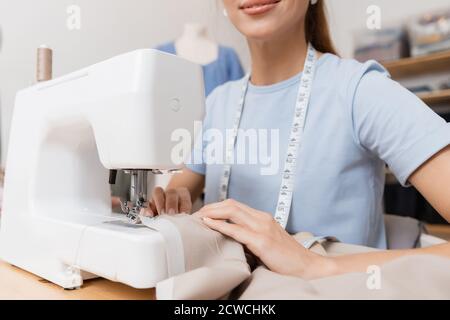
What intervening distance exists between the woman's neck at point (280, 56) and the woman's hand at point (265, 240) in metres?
0.49

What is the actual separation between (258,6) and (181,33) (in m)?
0.85

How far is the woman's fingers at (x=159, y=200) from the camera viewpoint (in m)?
0.78

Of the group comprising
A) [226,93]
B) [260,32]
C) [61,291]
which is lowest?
[61,291]

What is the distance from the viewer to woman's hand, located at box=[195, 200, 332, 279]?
551 millimetres

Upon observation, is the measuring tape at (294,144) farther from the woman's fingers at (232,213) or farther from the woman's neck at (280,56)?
the woman's fingers at (232,213)

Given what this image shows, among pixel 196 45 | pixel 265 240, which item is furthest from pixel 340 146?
pixel 196 45

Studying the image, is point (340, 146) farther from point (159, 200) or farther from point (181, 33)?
point (181, 33)

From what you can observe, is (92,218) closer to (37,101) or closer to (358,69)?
(37,101)

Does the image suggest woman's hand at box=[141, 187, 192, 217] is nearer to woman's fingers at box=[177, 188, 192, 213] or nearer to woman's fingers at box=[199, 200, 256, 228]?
woman's fingers at box=[177, 188, 192, 213]

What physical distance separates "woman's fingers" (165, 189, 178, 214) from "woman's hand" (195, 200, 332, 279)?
0.65 ft

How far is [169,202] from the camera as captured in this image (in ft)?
2.66

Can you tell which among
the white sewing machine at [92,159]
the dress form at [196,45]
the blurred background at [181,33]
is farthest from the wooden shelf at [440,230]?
the white sewing machine at [92,159]
